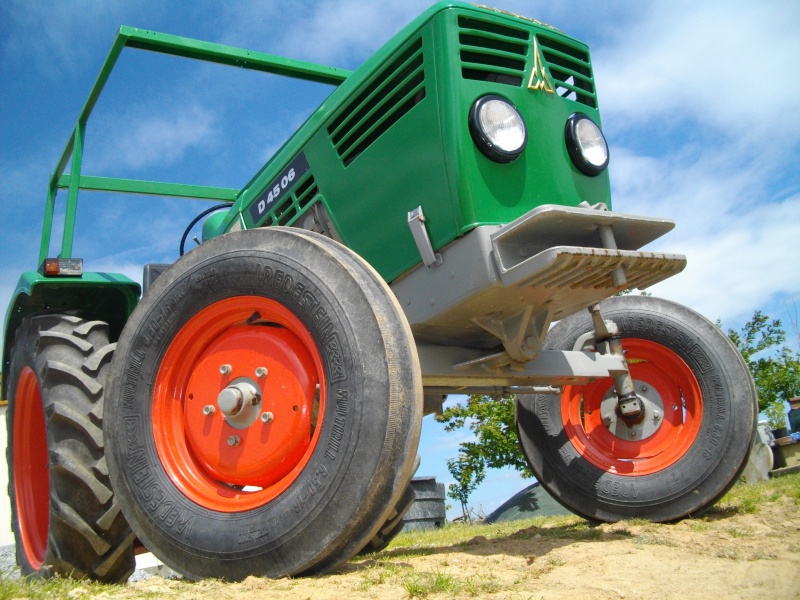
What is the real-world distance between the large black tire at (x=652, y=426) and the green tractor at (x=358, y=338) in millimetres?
16

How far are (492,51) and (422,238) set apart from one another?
891mm

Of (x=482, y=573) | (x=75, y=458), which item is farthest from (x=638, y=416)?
(x=75, y=458)

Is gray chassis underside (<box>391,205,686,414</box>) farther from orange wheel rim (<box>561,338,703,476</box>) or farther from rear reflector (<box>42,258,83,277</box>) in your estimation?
rear reflector (<box>42,258,83,277</box>)

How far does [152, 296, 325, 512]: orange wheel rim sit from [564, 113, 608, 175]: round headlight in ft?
5.31

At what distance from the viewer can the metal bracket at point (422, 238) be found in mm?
3102

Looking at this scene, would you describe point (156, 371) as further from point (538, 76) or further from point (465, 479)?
point (465, 479)

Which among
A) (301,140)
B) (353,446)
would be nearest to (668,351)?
(301,140)

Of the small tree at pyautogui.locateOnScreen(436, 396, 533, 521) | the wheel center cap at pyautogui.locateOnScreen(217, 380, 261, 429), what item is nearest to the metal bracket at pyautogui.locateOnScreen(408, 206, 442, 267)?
the wheel center cap at pyautogui.locateOnScreen(217, 380, 261, 429)

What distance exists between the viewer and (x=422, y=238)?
10.2ft

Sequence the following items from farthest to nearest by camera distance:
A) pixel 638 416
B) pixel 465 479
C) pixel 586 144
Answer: pixel 465 479 < pixel 638 416 < pixel 586 144

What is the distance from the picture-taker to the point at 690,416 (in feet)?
14.8

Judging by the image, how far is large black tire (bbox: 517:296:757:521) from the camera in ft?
14.0

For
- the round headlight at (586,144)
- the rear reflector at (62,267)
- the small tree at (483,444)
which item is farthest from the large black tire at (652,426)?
the small tree at (483,444)

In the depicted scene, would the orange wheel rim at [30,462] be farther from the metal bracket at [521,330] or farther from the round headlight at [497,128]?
the round headlight at [497,128]
